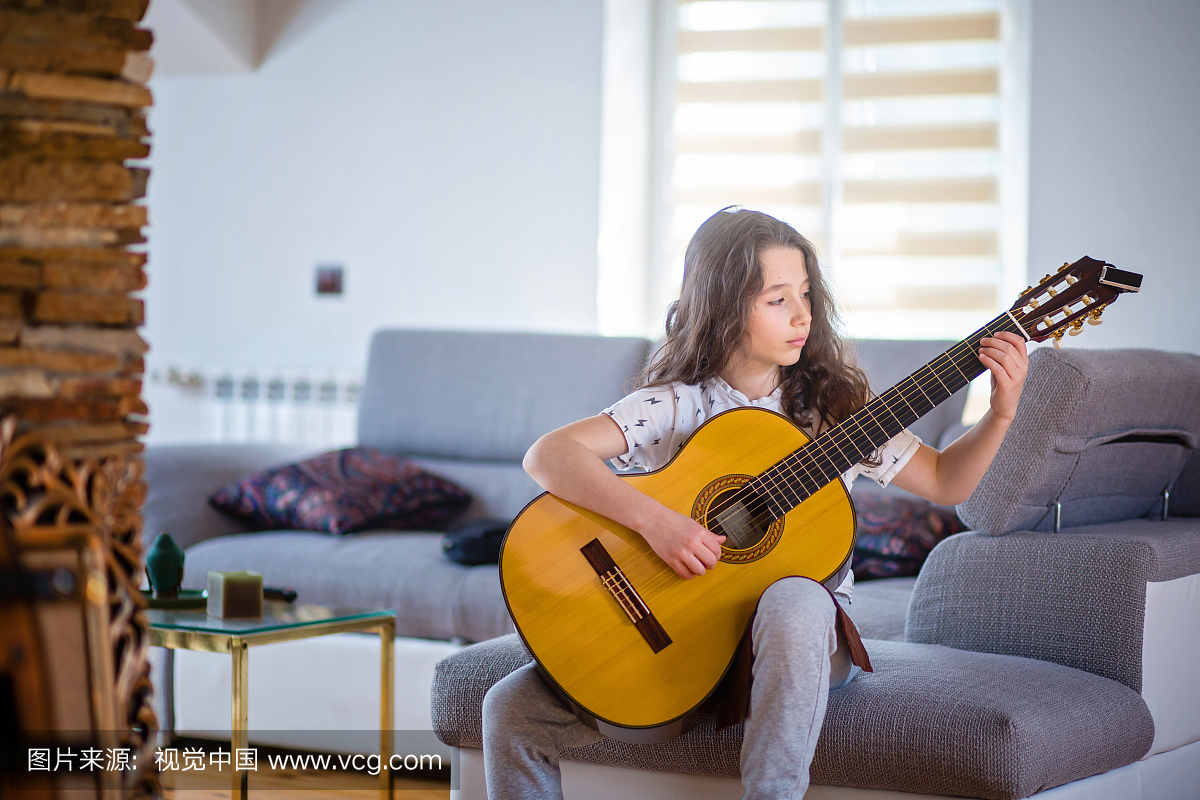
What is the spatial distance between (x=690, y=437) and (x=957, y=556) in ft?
1.67

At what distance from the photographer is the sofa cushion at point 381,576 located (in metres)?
2.31

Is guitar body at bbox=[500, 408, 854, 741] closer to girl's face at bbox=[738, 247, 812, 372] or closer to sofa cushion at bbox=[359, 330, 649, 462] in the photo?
girl's face at bbox=[738, 247, 812, 372]

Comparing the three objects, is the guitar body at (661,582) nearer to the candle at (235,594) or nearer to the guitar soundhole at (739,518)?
the guitar soundhole at (739,518)

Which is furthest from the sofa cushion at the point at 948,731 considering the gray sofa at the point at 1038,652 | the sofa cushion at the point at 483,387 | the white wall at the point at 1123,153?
the white wall at the point at 1123,153

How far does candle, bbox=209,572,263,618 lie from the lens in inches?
69.9

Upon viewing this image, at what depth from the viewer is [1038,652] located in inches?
62.8

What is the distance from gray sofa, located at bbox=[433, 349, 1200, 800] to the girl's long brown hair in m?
0.30

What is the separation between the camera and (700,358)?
161cm

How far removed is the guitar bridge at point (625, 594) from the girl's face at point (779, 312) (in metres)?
0.36

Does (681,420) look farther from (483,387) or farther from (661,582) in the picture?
(483,387)

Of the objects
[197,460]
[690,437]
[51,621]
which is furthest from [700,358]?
[197,460]

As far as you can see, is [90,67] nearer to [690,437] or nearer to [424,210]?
[690,437]

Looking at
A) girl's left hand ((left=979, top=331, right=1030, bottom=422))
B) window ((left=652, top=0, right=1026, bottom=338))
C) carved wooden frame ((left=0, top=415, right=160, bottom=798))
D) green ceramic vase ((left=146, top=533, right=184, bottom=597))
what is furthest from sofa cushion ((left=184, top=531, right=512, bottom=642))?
window ((left=652, top=0, right=1026, bottom=338))

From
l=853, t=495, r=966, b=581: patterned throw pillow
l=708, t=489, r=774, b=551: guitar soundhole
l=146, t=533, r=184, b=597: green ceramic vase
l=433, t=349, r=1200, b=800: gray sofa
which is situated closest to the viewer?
l=433, t=349, r=1200, b=800: gray sofa
